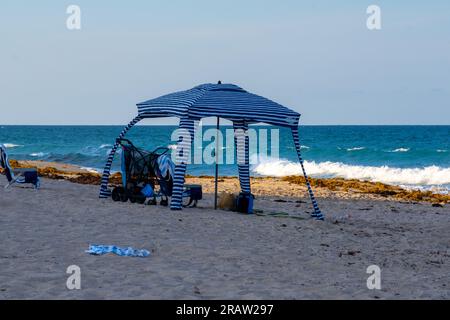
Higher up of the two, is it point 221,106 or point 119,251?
point 221,106

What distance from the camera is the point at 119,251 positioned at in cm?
852

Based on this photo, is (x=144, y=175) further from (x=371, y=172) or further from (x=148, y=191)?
(x=371, y=172)

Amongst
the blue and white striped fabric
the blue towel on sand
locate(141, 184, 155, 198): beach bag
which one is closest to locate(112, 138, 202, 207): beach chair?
locate(141, 184, 155, 198): beach bag

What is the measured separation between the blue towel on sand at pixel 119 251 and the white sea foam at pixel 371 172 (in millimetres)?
26310

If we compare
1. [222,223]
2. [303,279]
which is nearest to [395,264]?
[303,279]

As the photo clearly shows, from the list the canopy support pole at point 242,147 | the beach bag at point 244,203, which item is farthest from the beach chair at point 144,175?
the canopy support pole at point 242,147

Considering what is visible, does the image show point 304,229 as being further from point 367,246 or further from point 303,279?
point 303,279

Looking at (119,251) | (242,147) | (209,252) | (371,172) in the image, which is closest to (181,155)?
(242,147)

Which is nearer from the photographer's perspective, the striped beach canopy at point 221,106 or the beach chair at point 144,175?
Answer: the striped beach canopy at point 221,106

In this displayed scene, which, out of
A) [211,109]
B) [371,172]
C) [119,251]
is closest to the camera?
[119,251]

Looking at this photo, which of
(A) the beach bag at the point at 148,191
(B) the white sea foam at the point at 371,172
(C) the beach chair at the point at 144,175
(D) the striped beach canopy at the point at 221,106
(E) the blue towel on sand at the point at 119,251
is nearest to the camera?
(E) the blue towel on sand at the point at 119,251

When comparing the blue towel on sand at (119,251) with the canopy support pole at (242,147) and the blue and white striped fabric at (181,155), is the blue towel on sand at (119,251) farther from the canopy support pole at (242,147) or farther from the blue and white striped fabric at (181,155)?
the canopy support pole at (242,147)

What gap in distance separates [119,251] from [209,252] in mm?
1167

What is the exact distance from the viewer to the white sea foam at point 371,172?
34.3 metres
